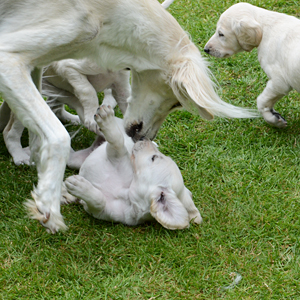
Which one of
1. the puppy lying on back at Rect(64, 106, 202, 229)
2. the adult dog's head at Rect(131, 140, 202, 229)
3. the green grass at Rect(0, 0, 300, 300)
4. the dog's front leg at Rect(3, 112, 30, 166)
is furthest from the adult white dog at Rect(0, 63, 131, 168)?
the adult dog's head at Rect(131, 140, 202, 229)

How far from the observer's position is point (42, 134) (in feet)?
9.30

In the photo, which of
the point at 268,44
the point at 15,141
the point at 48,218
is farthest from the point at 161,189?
the point at 268,44

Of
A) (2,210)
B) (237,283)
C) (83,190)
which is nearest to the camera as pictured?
(237,283)

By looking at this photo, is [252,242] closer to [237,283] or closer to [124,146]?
[237,283]

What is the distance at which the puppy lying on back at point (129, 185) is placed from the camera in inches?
129

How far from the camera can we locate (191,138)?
4.60m

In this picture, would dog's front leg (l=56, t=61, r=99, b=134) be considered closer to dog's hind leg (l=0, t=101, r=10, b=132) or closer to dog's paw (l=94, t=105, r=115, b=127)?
dog's paw (l=94, t=105, r=115, b=127)

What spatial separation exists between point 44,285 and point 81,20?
1.70 metres

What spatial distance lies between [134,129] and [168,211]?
919mm

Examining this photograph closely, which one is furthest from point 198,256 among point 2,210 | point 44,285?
point 2,210

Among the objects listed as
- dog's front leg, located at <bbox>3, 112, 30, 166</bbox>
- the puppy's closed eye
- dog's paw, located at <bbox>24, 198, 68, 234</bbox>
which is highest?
dog's paw, located at <bbox>24, 198, 68, 234</bbox>

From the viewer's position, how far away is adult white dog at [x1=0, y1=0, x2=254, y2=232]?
2.83m

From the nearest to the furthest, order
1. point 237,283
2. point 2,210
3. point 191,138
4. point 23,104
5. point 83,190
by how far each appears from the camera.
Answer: point 23,104, point 237,283, point 83,190, point 2,210, point 191,138

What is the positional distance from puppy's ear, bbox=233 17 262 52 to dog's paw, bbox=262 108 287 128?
0.69 m
